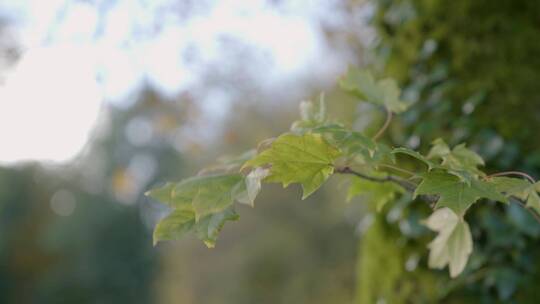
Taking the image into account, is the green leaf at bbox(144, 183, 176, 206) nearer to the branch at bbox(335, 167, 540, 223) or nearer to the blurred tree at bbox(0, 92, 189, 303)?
the branch at bbox(335, 167, 540, 223)

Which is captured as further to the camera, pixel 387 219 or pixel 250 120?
pixel 250 120

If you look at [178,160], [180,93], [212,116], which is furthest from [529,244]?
[178,160]

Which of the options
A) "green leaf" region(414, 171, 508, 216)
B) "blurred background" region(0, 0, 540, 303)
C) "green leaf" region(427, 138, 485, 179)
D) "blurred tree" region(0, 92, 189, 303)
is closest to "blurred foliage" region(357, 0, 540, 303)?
"blurred background" region(0, 0, 540, 303)

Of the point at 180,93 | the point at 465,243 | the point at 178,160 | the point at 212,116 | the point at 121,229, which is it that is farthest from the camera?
the point at 178,160

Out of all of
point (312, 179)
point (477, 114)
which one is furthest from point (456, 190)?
point (477, 114)

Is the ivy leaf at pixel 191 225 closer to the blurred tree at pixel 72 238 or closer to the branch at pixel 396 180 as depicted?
the branch at pixel 396 180

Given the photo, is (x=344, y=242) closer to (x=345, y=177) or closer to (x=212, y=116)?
(x=212, y=116)

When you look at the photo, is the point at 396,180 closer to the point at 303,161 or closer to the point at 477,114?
the point at 303,161
